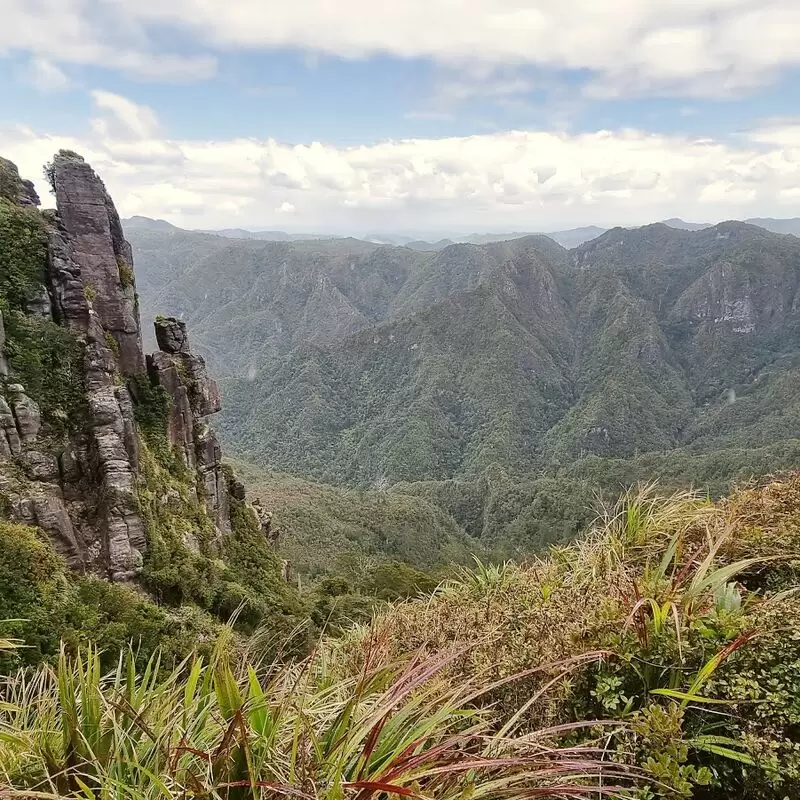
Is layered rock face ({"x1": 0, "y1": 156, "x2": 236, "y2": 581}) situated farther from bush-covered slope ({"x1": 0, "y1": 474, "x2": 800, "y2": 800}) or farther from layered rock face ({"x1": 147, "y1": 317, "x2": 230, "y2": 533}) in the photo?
bush-covered slope ({"x1": 0, "y1": 474, "x2": 800, "y2": 800})

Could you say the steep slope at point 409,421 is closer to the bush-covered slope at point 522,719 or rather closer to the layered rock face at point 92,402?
the layered rock face at point 92,402

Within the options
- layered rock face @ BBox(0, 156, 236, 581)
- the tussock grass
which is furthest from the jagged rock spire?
the tussock grass

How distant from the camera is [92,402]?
15.8 m

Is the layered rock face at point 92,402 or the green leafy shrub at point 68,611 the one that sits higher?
the layered rock face at point 92,402

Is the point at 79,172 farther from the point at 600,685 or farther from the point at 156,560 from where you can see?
the point at 600,685

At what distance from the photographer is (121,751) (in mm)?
2217

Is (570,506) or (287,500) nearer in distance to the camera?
(287,500)

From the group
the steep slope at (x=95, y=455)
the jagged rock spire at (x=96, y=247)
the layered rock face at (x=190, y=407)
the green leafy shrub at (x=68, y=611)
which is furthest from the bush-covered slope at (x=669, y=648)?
the layered rock face at (x=190, y=407)

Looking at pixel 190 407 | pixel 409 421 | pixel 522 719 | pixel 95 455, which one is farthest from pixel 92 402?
pixel 409 421

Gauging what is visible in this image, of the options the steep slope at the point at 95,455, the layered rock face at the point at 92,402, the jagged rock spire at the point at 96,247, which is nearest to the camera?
the steep slope at the point at 95,455

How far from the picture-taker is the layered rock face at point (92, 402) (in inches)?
556

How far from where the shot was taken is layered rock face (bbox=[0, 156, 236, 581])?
14.1 metres

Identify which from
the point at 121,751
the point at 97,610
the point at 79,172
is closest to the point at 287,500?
the point at 79,172

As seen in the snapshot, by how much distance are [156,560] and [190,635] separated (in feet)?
11.5
